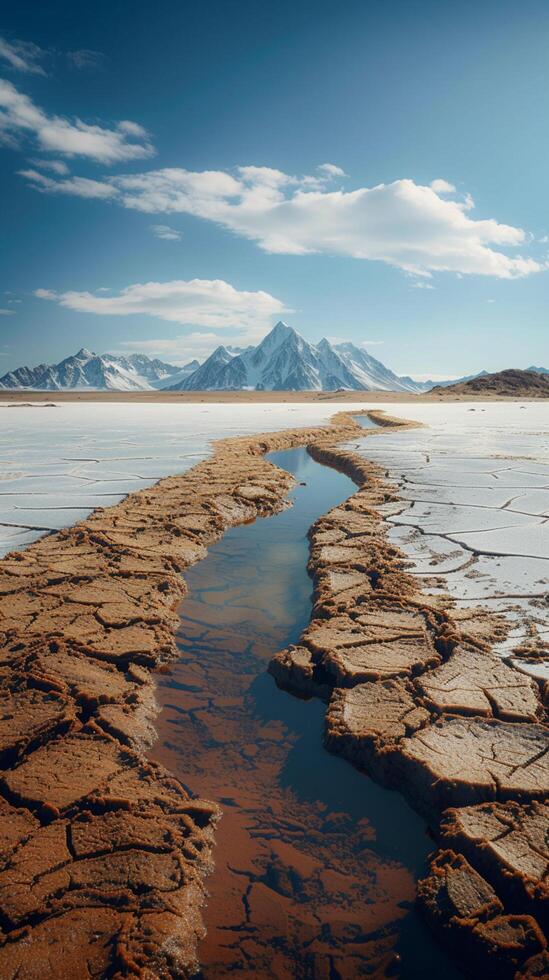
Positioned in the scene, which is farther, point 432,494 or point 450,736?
point 432,494

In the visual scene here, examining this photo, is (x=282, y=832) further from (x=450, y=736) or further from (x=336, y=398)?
(x=336, y=398)

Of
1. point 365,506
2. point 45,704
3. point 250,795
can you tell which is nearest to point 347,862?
point 250,795

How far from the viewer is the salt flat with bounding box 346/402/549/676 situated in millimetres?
3941

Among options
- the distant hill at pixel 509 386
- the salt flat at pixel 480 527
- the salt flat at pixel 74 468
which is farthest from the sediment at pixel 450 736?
the distant hill at pixel 509 386

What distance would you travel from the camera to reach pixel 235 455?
1120 cm

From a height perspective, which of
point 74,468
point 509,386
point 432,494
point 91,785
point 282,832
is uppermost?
point 509,386

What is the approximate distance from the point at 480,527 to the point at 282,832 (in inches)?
160

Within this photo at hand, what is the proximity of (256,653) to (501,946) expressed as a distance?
6.90 feet

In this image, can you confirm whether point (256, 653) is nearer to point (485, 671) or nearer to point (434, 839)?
point (485, 671)

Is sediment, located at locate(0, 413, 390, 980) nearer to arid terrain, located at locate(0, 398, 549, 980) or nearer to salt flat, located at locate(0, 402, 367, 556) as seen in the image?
arid terrain, located at locate(0, 398, 549, 980)

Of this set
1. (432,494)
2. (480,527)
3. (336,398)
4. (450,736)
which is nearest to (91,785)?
(450,736)

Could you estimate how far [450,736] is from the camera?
2537mm

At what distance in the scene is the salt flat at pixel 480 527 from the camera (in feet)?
12.9

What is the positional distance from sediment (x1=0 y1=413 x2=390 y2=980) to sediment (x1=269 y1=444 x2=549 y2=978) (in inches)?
32.3
